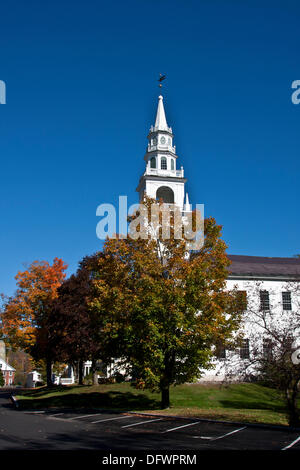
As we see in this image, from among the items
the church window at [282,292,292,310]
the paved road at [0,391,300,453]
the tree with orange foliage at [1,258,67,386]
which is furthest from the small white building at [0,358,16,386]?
the paved road at [0,391,300,453]

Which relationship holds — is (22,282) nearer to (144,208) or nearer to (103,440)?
(144,208)

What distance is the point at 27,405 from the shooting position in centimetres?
2738

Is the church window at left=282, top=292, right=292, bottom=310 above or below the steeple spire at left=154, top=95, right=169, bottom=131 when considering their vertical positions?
below

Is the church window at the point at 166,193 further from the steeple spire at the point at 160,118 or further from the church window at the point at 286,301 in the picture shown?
the church window at the point at 286,301

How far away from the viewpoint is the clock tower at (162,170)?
138 feet

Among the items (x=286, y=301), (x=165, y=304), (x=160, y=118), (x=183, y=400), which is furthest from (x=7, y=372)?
(x=165, y=304)

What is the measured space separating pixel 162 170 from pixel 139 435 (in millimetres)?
32076

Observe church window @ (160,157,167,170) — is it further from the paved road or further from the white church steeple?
the paved road

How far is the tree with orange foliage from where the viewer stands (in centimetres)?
4069

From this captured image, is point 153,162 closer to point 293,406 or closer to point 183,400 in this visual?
point 183,400

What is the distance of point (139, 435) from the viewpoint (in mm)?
13766

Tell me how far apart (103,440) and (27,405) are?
17041mm

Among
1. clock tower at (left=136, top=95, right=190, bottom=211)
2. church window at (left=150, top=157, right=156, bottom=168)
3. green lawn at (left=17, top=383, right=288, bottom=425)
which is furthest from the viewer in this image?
church window at (left=150, top=157, right=156, bottom=168)

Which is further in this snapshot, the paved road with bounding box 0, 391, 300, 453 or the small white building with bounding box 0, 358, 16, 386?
the small white building with bounding box 0, 358, 16, 386
